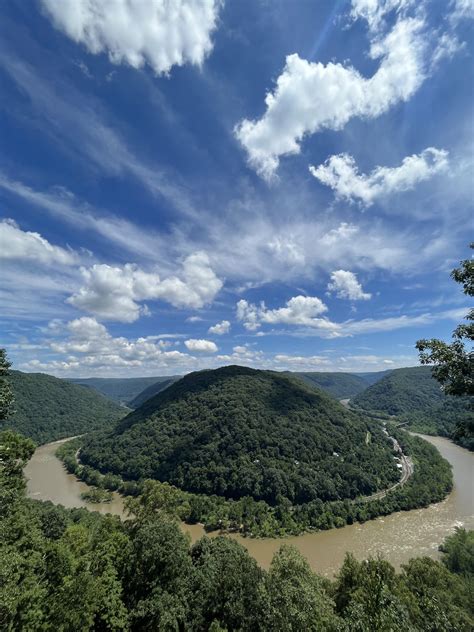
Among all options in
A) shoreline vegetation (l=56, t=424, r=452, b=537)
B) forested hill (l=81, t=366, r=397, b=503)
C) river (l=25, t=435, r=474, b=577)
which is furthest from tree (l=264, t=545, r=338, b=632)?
forested hill (l=81, t=366, r=397, b=503)

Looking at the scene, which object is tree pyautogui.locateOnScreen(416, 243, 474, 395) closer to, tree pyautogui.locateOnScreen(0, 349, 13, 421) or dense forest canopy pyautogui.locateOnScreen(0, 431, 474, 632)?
dense forest canopy pyautogui.locateOnScreen(0, 431, 474, 632)

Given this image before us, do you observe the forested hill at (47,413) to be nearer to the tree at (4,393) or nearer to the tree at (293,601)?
the tree at (4,393)

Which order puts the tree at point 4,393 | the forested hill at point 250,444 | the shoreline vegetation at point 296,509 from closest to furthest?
the tree at point 4,393 < the shoreline vegetation at point 296,509 < the forested hill at point 250,444

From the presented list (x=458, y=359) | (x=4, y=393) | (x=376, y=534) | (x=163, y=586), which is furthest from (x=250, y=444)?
(x=458, y=359)

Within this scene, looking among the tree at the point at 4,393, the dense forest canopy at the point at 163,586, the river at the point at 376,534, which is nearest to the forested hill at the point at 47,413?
the river at the point at 376,534

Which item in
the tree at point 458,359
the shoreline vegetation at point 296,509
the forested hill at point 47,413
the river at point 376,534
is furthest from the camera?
the forested hill at point 47,413

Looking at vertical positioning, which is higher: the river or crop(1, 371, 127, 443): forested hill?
crop(1, 371, 127, 443): forested hill
